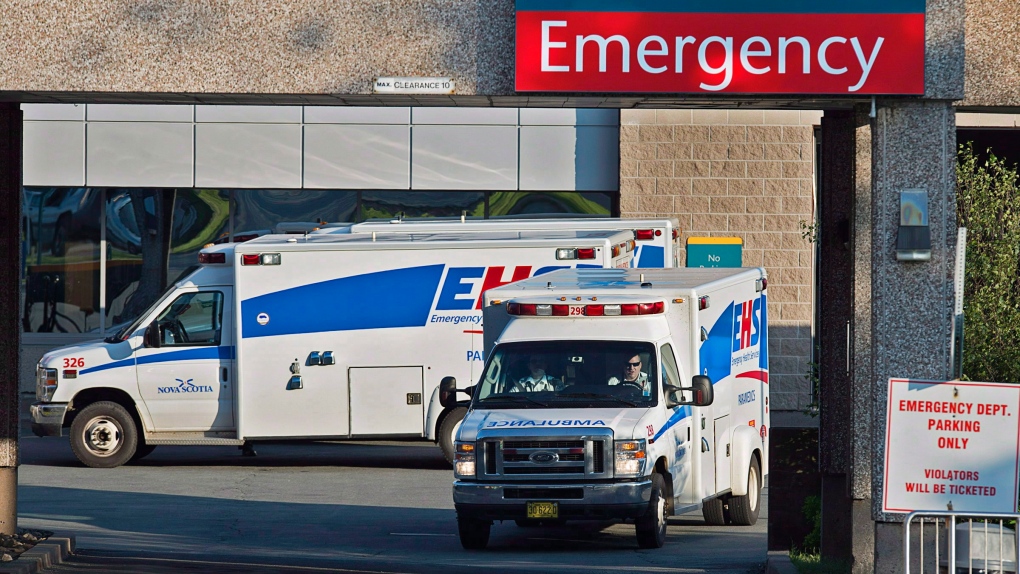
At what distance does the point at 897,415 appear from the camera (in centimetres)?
788

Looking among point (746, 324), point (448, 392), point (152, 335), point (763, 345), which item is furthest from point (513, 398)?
point (152, 335)

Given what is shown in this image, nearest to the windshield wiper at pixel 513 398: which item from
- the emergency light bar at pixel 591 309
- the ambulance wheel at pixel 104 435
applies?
the emergency light bar at pixel 591 309

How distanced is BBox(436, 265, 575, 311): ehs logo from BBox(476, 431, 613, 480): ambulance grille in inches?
223

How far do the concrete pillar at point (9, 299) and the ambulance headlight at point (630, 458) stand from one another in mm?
4830

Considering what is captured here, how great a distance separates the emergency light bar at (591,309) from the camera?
12562 millimetres

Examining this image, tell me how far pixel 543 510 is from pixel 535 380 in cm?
128

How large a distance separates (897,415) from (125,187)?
19.0m

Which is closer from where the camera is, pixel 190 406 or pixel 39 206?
pixel 190 406

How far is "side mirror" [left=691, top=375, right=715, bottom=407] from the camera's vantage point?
12.1 metres

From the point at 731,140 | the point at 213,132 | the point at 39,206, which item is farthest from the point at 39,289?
the point at 731,140

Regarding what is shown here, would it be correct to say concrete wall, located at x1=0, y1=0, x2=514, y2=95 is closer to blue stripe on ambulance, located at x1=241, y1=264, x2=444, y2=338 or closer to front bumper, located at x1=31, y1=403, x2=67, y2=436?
blue stripe on ambulance, located at x1=241, y1=264, x2=444, y2=338

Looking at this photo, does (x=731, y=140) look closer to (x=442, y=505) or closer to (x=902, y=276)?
(x=442, y=505)

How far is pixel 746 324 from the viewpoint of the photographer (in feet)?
47.0

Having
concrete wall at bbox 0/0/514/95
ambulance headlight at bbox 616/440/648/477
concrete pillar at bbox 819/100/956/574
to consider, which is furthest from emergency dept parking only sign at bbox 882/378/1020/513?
ambulance headlight at bbox 616/440/648/477
